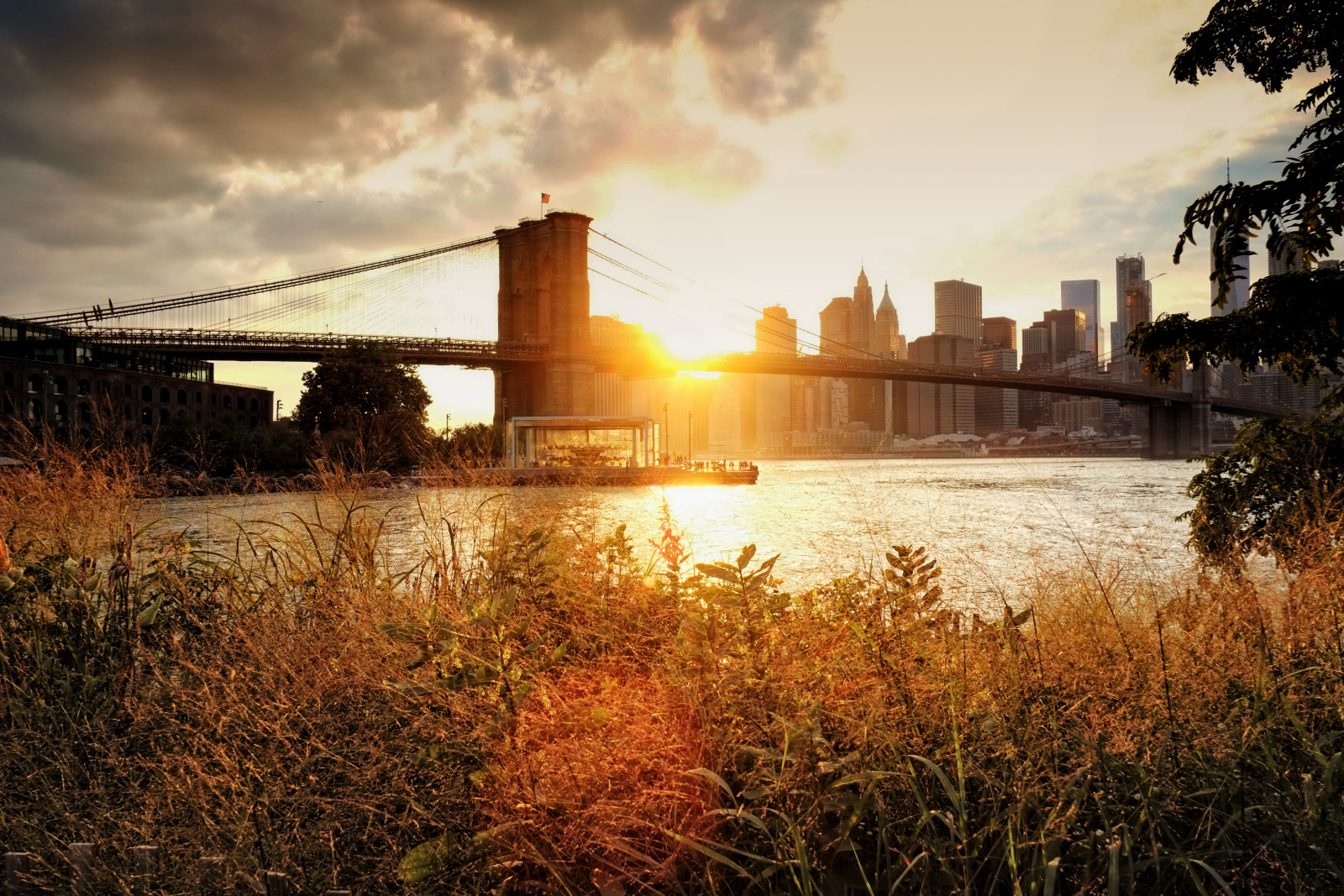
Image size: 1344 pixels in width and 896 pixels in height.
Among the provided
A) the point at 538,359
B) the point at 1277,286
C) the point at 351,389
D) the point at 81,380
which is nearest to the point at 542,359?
the point at 538,359

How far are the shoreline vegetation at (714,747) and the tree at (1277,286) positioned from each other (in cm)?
246

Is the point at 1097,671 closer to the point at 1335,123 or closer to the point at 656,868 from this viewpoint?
the point at 656,868

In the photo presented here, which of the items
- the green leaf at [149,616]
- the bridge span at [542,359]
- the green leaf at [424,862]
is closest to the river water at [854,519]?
the green leaf at [149,616]

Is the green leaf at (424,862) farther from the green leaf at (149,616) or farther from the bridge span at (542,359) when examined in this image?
the bridge span at (542,359)

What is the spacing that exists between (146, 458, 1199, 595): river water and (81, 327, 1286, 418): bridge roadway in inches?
682

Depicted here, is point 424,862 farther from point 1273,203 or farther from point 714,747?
point 1273,203

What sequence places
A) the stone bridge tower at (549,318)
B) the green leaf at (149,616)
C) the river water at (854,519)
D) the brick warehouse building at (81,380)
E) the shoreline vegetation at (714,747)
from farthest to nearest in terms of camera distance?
the stone bridge tower at (549,318), the brick warehouse building at (81,380), the river water at (854,519), the green leaf at (149,616), the shoreline vegetation at (714,747)

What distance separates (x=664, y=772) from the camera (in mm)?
2070

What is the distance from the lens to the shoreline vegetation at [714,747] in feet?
6.35

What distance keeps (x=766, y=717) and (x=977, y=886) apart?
673 mm

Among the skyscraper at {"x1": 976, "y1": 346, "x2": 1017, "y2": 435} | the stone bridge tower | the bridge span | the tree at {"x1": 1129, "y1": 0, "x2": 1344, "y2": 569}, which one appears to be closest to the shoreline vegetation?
the tree at {"x1": 1129, "y1": 0, "x2": 1344, "y2": 569}

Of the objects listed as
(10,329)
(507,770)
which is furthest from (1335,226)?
(10,329)

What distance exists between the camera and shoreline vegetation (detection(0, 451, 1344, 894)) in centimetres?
194

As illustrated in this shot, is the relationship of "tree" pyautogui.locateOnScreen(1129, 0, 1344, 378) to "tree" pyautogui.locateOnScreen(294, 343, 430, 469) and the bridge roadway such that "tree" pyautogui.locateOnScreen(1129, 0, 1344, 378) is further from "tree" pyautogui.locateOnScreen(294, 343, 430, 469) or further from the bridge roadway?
the bridge roadway
